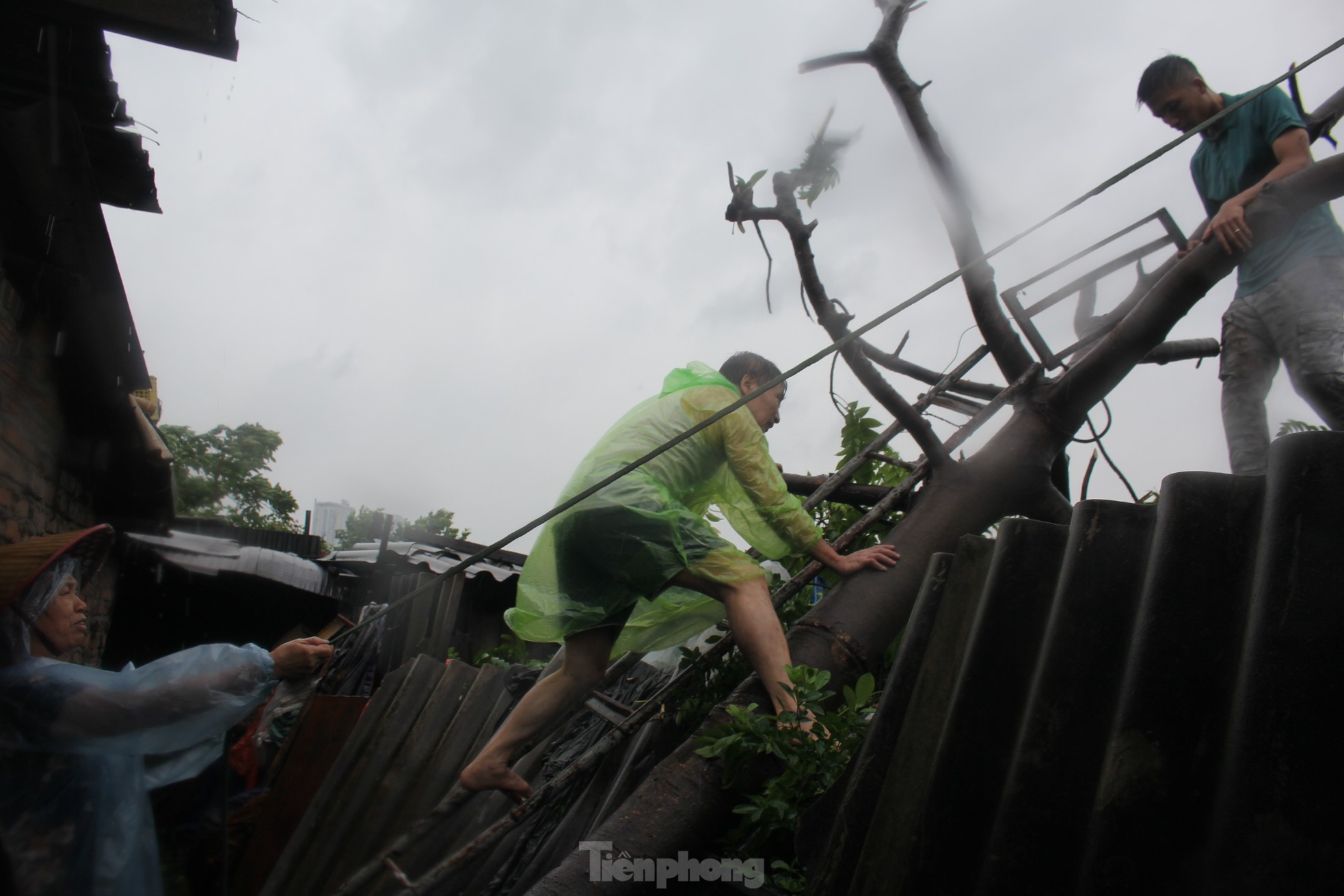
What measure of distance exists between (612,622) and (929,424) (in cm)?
137

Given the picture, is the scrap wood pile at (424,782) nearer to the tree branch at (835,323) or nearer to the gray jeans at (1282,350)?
the tree branch at (835,323)

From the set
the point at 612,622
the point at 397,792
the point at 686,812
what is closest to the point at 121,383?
the point at 397,792

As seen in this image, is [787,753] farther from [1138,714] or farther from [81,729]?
[81,729]

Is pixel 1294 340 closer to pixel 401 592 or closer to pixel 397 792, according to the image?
pixel 397 792

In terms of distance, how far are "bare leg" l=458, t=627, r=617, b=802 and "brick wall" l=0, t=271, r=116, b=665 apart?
8.37 feet

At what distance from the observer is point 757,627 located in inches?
90.9

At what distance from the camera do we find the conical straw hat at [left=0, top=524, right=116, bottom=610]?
176 centimetres

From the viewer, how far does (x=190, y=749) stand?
2.00m

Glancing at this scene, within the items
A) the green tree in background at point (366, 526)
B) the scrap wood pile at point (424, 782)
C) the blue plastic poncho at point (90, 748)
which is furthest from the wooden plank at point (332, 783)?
the green tree in background at point (366, 526)

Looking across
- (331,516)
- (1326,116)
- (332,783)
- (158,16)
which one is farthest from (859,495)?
(331,516)

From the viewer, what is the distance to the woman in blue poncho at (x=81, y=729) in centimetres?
172

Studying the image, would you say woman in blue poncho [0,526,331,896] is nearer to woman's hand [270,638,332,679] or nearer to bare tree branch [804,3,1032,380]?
woman's hand [270,638,332,679]

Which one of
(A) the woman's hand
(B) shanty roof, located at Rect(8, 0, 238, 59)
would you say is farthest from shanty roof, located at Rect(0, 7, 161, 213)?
(A) the woman's hand

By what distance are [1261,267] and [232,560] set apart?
7.98m
